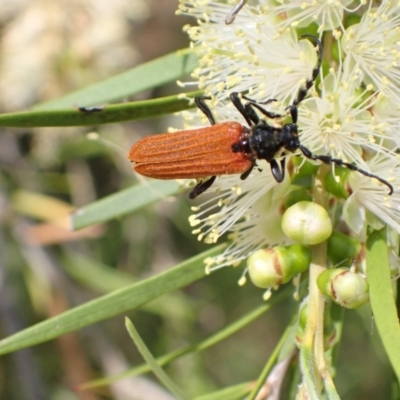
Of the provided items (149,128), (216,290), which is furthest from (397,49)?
(149,128)

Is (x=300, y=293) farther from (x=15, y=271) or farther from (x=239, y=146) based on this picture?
(x=15, y=271)

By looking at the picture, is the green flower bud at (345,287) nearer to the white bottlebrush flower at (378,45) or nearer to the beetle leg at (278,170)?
the beetle leg at (278,170)

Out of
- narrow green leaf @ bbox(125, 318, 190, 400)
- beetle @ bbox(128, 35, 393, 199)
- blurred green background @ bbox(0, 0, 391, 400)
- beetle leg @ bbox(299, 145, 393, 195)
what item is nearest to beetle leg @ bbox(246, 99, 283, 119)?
beetle @ bbox(128, 35, 393, 199)

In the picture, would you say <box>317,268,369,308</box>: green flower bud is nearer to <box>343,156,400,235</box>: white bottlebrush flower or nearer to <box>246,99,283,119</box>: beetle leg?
<box>343,156,400,235</box>: white bottlebrush flower

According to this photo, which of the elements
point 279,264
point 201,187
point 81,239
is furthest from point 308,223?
point 81,239

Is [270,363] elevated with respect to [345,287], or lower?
lower

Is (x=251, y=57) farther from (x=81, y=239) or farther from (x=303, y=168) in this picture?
(x=81, y=239)

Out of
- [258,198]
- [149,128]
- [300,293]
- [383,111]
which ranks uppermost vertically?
[383,111]
